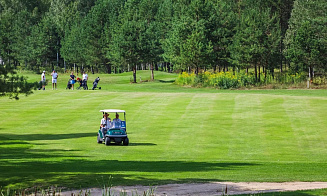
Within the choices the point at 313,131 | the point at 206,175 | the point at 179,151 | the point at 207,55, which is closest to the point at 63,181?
the point at 206,175

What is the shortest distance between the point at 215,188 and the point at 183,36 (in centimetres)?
5995

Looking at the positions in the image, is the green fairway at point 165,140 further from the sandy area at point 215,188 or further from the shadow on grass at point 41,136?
the sandy area at point 215,188

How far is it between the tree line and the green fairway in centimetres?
1563

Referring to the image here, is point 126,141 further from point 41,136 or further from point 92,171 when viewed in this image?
point 92,171

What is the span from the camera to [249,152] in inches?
936

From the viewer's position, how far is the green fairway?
56.9 feet

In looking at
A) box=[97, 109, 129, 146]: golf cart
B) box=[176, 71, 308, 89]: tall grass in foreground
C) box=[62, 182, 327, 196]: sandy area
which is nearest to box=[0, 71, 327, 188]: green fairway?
box=[97, 109, 129, 146]: golf cart

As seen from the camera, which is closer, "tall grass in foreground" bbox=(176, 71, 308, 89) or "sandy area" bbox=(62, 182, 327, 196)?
"sandy area" bbox=(62, 182, 327, 196)

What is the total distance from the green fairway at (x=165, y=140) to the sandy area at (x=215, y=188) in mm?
730

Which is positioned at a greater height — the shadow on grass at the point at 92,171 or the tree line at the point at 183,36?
the tree line at the point at 183,36

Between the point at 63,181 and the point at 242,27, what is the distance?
58440mm

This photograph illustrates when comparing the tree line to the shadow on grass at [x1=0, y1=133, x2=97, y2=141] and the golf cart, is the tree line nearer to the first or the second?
the shadow on grass at [x1=0, y1=133, x2=97, y2=141]

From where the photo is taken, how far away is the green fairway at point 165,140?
1734 centimetres

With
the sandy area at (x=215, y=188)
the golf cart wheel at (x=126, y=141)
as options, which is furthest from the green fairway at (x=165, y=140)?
the sandy area at (x=215, y=188)
